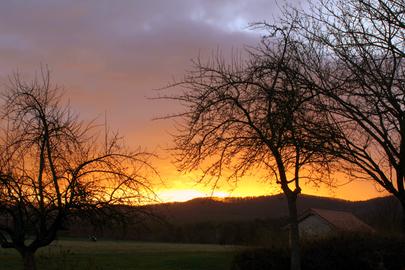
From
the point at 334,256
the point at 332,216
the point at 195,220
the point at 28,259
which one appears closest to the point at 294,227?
the point at 28,259

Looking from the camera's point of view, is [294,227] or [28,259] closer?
[28,259]

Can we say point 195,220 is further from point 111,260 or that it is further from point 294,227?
point 294,227

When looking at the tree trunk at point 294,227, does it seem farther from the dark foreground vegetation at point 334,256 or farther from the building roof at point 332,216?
the building roof at point 332,216

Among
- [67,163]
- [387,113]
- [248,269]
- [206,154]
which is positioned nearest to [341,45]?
[387,113]

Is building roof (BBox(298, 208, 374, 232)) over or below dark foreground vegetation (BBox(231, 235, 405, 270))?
over

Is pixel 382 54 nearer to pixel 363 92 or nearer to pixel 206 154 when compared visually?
pixel 363 92

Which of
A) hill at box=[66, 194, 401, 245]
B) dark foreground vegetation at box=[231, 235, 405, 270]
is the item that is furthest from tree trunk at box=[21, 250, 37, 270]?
dark foreground vegetation at box=[231, 235, 405, 270]

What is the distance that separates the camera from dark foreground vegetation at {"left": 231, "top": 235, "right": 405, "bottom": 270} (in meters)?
21.7

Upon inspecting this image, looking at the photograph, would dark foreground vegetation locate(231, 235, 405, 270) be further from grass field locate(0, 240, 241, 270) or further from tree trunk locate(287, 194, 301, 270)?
tree trunk locate(287, 194, 301, 270)

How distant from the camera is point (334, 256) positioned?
22281 millimetres

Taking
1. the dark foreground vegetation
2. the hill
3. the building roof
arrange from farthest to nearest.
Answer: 1. the building roof
2. the dark foreground vegetation
3. the hill

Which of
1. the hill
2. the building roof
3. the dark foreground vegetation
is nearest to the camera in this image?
the hill

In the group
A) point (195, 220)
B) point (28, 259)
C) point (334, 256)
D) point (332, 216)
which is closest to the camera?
point (28, 259)

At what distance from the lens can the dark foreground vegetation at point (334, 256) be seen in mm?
21719
